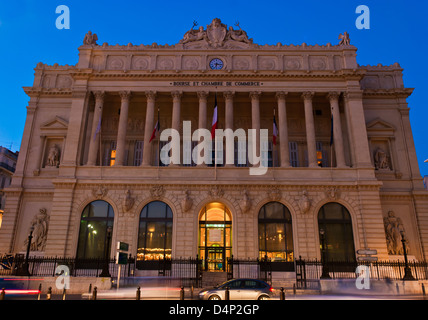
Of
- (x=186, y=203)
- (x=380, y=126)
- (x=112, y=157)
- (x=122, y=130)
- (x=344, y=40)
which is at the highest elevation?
(x=344, y=40)

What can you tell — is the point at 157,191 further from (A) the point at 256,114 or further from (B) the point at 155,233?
(A) the point at 256,114

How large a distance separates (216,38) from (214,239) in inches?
857

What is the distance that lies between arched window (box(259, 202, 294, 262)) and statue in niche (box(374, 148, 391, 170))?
1214cm

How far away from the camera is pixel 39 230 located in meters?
33.3

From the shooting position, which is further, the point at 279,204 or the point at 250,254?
the point at 279,204

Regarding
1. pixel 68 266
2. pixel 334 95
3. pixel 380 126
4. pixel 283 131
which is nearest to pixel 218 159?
pixel 283 131

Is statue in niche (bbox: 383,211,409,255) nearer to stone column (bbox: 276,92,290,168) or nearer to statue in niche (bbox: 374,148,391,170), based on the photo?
statue in niche (bbox: 374,148,391,170)

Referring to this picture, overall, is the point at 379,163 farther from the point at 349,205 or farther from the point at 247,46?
the point at 247,46

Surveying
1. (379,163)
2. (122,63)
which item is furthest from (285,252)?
(122,63)

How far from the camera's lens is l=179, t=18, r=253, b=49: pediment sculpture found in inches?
1475

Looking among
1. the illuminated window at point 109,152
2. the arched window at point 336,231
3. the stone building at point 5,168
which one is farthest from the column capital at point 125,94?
the stone building at point 5,168

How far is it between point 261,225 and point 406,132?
19566mm

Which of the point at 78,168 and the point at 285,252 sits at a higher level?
the point at 78,168

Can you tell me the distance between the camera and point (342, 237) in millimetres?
30984
